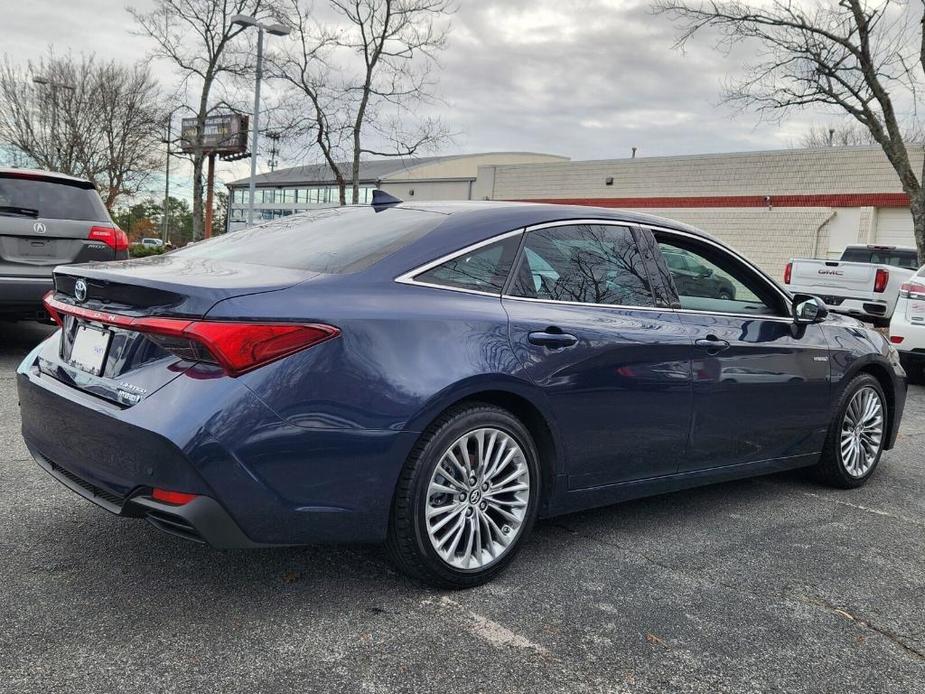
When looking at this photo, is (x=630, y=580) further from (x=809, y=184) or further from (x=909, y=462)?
(x=809, y=184)

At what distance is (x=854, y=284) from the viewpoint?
39.8ft

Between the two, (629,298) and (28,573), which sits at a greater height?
(629,298)

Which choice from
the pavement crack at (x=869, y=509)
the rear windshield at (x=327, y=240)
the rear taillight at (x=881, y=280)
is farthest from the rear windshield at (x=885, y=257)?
the rear windshield at (x=327, y=240)

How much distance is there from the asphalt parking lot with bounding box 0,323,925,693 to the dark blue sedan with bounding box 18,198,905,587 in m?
0.26

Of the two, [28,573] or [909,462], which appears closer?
[28,573]

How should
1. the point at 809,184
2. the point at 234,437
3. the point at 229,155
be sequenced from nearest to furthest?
the point at 234,437 < the point at 809,184 < the point at 229,155

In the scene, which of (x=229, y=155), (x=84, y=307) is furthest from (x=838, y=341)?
(x=229, y=155)

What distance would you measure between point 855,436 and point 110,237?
621cm

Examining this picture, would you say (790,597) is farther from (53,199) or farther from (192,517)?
(53,199)

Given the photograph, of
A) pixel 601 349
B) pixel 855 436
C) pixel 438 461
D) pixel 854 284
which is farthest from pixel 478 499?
pixel 854 284

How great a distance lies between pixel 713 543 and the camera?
377 centimetres

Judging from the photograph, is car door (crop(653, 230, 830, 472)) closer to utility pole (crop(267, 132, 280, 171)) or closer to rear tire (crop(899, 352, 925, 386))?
rear tire (crop(899, 352, 925, 386))

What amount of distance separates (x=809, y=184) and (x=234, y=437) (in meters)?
30.3

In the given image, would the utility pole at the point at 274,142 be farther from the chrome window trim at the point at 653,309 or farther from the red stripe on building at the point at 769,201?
the chrome window trim at the point at 653,309
